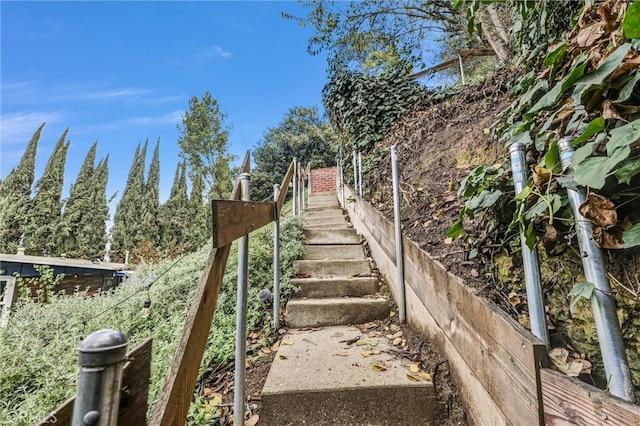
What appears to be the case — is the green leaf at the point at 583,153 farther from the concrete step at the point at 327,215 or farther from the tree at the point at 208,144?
the tree at the point at 208,144

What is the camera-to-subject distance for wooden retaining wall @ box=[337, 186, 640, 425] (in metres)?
0.59

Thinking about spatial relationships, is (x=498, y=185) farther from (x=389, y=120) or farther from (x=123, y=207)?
(x=123, y=207)

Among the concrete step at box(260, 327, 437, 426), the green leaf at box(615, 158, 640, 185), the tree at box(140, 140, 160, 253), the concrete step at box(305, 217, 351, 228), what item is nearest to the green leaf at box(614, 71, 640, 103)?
the green leaf at box(615, 158, 640, 185)

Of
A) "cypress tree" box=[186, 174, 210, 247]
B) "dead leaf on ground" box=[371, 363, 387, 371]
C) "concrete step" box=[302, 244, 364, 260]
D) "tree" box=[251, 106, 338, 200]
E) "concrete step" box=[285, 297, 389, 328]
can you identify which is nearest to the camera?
"dead leaf on ground" box=[371, 363, 387, 371]

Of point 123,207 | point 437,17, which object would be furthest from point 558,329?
point 123,207

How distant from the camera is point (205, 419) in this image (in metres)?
1.29

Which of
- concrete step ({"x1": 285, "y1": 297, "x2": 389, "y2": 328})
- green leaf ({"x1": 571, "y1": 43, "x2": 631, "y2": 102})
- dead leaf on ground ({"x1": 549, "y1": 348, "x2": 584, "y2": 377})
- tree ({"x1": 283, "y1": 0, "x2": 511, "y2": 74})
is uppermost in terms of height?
tree ({"x1": 283, "y1": 0, "x2": 511, "y2": 74})

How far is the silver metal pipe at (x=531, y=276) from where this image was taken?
2.55ft

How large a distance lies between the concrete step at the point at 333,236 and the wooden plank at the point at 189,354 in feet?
7.87

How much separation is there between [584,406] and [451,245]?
3.31ft

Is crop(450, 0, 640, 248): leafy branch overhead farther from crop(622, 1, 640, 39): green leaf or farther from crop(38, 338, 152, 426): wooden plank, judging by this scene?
crop(38, 338, 152, 426): wooden plank

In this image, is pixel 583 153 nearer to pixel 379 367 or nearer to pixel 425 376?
pixel 425 376

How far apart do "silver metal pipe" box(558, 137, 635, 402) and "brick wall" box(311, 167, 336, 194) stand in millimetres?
9679

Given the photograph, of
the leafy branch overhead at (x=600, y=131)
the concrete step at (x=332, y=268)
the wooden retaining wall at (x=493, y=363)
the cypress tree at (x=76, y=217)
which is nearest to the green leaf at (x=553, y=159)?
the leafy branch overhead at (x=600, y=131)
